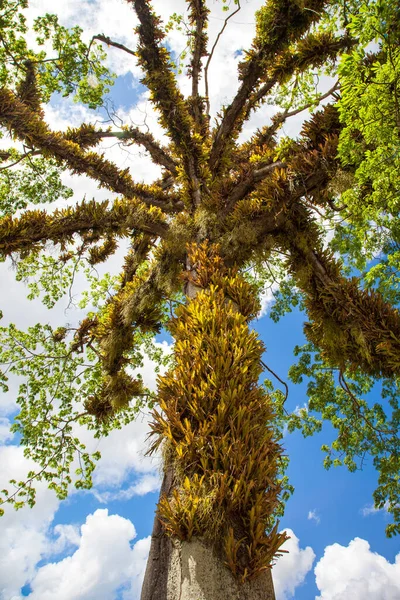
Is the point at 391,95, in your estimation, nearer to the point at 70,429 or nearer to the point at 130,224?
the point at 130,224

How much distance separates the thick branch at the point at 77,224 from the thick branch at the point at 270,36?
288cm

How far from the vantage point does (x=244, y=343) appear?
3.54m

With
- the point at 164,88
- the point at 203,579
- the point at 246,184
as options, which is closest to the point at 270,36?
the point at 164,88

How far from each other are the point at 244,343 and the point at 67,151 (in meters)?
6.24

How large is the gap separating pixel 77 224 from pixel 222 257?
2797mm

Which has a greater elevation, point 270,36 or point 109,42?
point 109,42

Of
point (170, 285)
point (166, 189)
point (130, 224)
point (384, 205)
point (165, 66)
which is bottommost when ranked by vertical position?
point (384, 205)

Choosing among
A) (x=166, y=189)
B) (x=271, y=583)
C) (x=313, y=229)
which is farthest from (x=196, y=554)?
(x=166, y=189)

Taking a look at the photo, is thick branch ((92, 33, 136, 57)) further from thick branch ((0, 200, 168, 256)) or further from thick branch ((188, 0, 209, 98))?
thick branch ((0, 200, 168, 256))

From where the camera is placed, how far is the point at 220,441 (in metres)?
2.60

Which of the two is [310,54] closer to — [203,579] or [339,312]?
[339,312]

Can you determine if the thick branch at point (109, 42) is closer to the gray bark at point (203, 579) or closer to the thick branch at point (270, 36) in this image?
the thick branch at point (270, 36)

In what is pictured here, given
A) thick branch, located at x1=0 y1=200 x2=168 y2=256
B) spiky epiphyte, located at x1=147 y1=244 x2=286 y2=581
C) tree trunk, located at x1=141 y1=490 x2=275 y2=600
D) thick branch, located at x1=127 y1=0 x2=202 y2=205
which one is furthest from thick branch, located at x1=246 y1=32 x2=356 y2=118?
tree trunk, located at x1=141 y1=490 x2=275 y2=600

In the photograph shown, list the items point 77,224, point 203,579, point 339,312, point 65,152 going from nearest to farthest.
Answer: point 203,579
point 339,312
point 77,224
point 65,152
